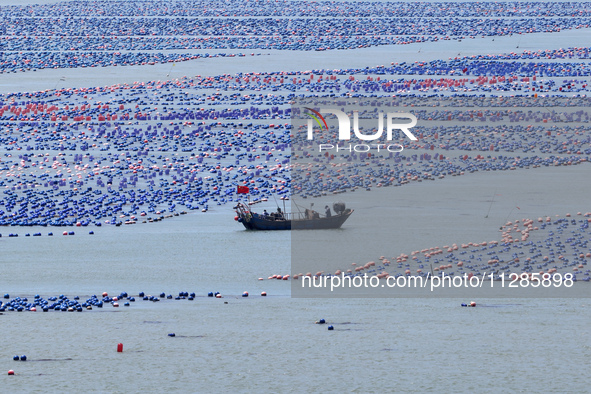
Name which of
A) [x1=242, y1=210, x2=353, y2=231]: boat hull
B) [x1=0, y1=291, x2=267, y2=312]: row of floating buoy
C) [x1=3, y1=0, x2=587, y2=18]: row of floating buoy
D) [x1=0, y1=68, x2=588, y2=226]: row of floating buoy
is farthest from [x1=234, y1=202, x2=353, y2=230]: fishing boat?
[x1=3, y1=0, x2=587, y2=18]: row of floating buoy

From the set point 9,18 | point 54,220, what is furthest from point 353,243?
point 9,18

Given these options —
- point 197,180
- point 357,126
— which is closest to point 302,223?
point 197,180

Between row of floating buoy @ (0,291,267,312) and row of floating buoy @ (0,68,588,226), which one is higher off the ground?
row of floating buoy @ (0,68,588,226)

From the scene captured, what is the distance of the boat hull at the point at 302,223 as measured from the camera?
151 ft

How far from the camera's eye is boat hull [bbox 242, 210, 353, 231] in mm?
46094

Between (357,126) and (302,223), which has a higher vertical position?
(357,126)

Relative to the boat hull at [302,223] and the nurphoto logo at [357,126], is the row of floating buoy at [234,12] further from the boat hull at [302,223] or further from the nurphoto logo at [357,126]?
the boat hull at [302,223]

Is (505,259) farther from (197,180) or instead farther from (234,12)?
(234,12)

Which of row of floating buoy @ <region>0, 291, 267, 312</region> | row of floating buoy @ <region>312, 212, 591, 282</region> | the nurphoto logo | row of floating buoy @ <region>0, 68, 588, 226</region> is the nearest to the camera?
row of floating buoy @ <region>0, 291, 267, 312</region>

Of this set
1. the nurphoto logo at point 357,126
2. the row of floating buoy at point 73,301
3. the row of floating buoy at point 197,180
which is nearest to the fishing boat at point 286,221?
the row of floating buoy at point 197,180

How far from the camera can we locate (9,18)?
16150 cm

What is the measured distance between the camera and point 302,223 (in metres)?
46.4

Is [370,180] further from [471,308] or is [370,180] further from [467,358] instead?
[467,358]

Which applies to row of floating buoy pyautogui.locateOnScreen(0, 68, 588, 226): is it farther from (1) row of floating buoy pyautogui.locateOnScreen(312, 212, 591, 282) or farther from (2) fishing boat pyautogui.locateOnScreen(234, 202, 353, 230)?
(1) row of floating buoy pyautogui.locateOnScreen(312, 212, 591, 282)
